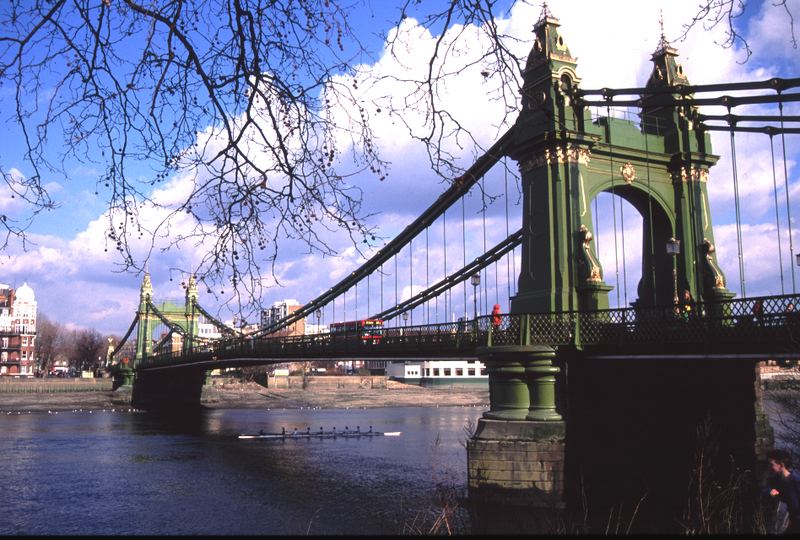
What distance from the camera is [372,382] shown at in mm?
116875

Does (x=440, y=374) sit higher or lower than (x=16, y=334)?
lower

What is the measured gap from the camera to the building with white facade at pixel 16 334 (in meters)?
102

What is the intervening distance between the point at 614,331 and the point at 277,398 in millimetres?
81713

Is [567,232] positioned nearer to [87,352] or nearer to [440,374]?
[440,374]

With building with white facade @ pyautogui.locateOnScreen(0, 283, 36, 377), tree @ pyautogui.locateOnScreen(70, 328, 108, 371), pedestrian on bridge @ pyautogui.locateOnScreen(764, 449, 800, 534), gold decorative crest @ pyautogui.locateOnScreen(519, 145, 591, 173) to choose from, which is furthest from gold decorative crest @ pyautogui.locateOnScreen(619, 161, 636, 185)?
tree @ pyautogui.locateOnScreen(70, 328, 108, 371)

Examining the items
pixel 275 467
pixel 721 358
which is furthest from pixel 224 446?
pixel 721 358

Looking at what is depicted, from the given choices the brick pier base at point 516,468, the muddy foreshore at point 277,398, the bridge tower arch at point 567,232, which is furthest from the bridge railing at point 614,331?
the muddy foreshore at point 277,398

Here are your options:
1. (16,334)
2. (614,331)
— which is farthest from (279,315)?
(16,334)

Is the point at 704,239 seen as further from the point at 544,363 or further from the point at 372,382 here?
the point at 372,382

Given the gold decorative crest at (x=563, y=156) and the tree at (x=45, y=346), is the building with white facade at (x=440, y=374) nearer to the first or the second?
the tree at (x=45, y=346)

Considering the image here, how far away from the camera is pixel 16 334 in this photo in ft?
335

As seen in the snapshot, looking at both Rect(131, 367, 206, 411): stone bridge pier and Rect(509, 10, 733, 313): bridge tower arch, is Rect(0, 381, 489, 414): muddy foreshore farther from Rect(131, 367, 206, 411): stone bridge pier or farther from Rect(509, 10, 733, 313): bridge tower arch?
Rect(509, 10, 733, 313): bridge tower arch

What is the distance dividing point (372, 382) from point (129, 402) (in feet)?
144

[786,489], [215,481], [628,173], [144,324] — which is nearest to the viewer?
[786,489]
